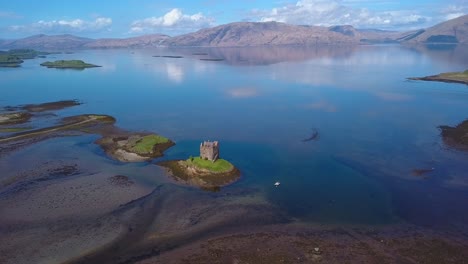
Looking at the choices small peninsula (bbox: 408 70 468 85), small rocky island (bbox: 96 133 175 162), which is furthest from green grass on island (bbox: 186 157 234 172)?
small peninsula (bbox: 408 70 468 85)

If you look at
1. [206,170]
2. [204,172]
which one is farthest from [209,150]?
[204,172]

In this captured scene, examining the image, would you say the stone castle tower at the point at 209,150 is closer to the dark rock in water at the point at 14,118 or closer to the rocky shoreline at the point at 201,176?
the rocky shoreline at the point at 201,176

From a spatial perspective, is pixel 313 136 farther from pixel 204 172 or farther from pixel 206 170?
pixel 204 172

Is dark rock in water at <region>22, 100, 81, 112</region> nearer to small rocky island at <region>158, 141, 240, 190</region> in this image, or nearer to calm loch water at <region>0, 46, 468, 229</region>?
calm loch water at <region>0, 46, 468, 229</region>

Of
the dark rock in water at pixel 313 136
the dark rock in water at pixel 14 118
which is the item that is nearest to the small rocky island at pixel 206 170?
the dark rock in water at pixel 313 136

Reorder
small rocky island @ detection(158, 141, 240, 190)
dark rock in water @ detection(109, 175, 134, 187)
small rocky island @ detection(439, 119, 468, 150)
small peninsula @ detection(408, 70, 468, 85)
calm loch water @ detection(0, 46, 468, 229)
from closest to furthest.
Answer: calm loch water @ detection(0, 46, 468, 229) < dark rock in water @ detection(109, 175, 134, 187) < small rocky island @ detection(158, 141, 240, 190) < small rocky island @ detection(439, 119, 468, 150) < small peninsula @ detection(408, 70, 468, 85)
